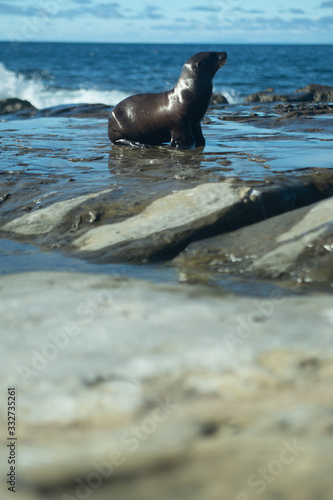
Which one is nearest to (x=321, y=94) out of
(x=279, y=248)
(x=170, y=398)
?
(x=279, y=248)

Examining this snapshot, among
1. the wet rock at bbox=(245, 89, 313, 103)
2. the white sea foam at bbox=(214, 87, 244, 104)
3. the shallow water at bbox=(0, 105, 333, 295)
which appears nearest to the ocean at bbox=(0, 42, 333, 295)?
the shallow water at bbox=(0, 105, 333, 295)

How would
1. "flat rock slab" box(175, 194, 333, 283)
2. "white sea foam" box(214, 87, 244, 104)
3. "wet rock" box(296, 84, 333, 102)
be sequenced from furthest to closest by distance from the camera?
"white sea foam" box(214, 87, 244, 104) → "wet rock" box(296, 84, 333, 102) → "flat rock slab" box(175, 194, 333, 283)

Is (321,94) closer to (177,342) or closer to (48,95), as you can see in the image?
(48,95)

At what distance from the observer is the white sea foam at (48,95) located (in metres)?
23.8

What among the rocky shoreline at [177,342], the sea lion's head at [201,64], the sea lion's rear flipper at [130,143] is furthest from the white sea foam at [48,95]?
the rocky shoreline at [177,342]

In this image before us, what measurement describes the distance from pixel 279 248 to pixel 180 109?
3.81 m

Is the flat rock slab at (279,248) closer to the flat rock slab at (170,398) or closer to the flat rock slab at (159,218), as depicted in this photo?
→ the flat rock slab at (159,218)

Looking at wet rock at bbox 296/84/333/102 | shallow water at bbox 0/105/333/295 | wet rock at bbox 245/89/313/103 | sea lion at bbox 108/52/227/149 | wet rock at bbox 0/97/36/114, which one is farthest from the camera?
wet rock at bbox 296/84/333/102

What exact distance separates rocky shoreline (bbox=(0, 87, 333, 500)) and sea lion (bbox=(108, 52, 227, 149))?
6.59 ft

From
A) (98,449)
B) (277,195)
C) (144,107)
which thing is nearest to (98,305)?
(98,449)

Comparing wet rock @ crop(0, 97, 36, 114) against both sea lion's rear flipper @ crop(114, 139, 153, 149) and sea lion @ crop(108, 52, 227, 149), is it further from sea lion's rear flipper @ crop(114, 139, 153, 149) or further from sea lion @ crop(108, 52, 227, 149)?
sea lion @ crop(108, 52, 227, 149)

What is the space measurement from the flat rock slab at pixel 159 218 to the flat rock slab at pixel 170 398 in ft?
3.81

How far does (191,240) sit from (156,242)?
0.25 metres

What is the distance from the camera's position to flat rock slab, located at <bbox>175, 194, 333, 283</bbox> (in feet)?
11.9
